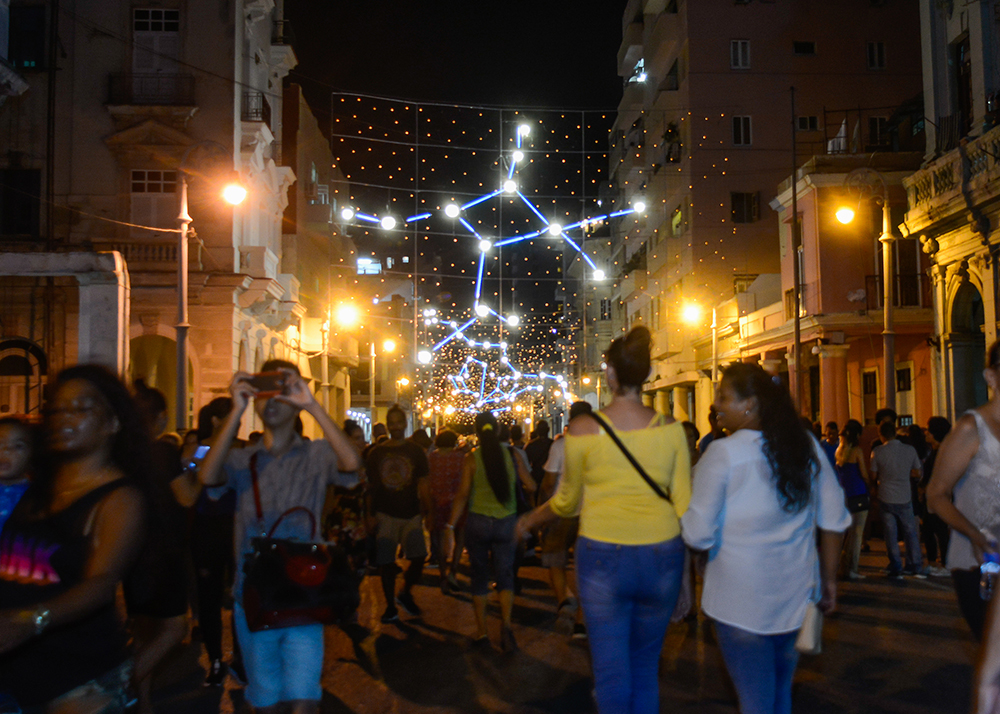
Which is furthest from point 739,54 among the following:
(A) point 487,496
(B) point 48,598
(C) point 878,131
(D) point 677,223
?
(B) point 48,598

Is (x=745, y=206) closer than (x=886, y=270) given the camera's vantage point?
No

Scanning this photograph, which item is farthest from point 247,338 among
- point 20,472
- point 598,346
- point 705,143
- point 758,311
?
point 598,346

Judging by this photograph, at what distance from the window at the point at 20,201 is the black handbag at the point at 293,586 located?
23.3 m

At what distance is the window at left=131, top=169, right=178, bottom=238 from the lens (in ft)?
81.2

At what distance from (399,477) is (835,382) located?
19.8 meters

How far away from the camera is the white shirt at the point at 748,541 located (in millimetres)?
3848

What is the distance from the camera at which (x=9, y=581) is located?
9.61ft

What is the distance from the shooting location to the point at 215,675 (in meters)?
6.93

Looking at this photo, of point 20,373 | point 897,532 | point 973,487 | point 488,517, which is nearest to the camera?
point 973,487

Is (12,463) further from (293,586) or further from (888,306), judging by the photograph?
(888,306)

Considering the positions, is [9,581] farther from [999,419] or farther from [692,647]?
[692,647]

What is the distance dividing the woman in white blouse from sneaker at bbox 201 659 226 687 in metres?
4.24

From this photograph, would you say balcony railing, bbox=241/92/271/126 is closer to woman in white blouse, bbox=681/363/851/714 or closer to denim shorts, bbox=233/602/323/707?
denim shorts, bbox=233/602/323/707

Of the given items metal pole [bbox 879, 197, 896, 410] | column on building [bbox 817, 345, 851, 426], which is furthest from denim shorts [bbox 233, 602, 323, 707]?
column on building [bbox 817, 345, 851, 426]
